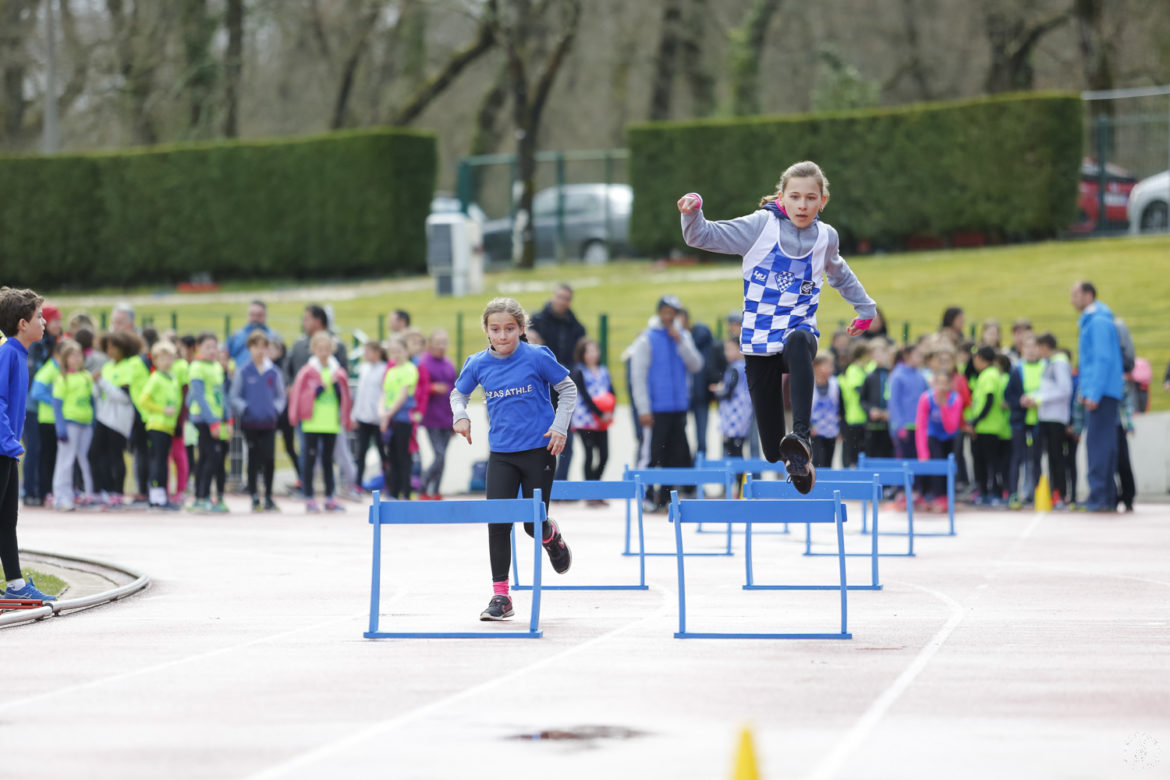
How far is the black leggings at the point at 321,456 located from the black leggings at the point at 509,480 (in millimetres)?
8133

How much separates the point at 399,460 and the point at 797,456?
1045cm

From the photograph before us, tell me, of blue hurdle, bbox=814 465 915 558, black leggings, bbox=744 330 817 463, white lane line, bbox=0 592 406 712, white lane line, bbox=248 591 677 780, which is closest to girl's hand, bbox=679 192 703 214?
black leggings, bbox=744 330 817 463

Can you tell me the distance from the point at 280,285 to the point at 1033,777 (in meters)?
34.6

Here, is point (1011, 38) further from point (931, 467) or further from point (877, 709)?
point (877, 709)

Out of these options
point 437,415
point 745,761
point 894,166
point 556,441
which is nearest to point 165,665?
point 556,441

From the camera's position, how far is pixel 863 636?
31.6ft

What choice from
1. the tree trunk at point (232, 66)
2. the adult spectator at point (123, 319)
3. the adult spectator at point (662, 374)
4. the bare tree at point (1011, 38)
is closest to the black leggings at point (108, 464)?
the adult spectator at point (123, 319)

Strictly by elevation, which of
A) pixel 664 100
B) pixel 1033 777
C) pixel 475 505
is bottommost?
pixel 1033 777

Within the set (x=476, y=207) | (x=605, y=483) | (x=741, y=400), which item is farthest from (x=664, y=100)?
(x=605, y=483)

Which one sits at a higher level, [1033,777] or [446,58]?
[446,58]

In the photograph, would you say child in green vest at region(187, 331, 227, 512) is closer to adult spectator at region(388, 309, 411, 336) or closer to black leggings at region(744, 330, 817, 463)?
adult spectator at region(388, 309, 411, 336)

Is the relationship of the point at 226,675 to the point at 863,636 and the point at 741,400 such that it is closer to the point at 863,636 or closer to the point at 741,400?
the point at 863,636

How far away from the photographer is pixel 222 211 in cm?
3994

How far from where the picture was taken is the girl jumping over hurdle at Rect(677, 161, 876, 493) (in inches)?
391
